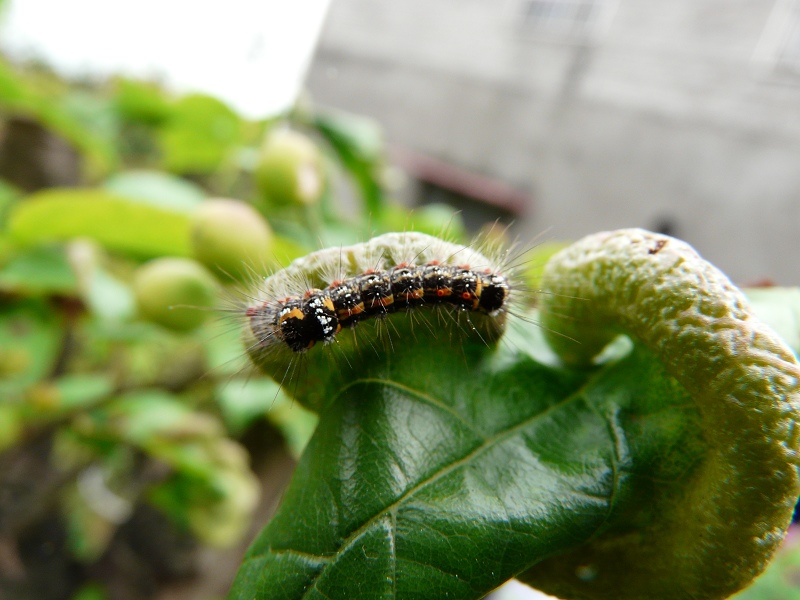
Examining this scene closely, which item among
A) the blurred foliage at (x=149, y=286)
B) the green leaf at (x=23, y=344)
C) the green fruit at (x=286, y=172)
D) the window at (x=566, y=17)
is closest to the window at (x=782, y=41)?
the window at (x=566, y=17)

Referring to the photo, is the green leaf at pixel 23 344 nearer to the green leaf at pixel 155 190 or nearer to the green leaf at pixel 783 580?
the green leaf at pixel 155 190

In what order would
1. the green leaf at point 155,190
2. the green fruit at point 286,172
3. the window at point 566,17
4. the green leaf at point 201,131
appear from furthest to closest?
the window at point 566,17 → the green leaf at point 201,131 → the green leaf at point 155,190 → the green fruit at point 286,172

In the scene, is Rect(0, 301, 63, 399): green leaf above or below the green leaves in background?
below

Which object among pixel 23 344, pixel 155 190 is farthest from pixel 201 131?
pixel 23 344

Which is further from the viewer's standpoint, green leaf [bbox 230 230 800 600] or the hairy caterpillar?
the hairy caterpillar

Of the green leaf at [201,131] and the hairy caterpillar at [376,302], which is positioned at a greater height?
the hairy caterpillar at [376,302]

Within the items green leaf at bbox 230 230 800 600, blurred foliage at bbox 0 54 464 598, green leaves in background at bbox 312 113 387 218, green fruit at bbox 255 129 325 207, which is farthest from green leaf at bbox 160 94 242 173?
green leaf at bbox 230 230 800 600

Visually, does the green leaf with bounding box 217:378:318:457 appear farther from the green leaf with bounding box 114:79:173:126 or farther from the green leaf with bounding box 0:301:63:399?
the green leaf with bounding box 114:79:173:126
